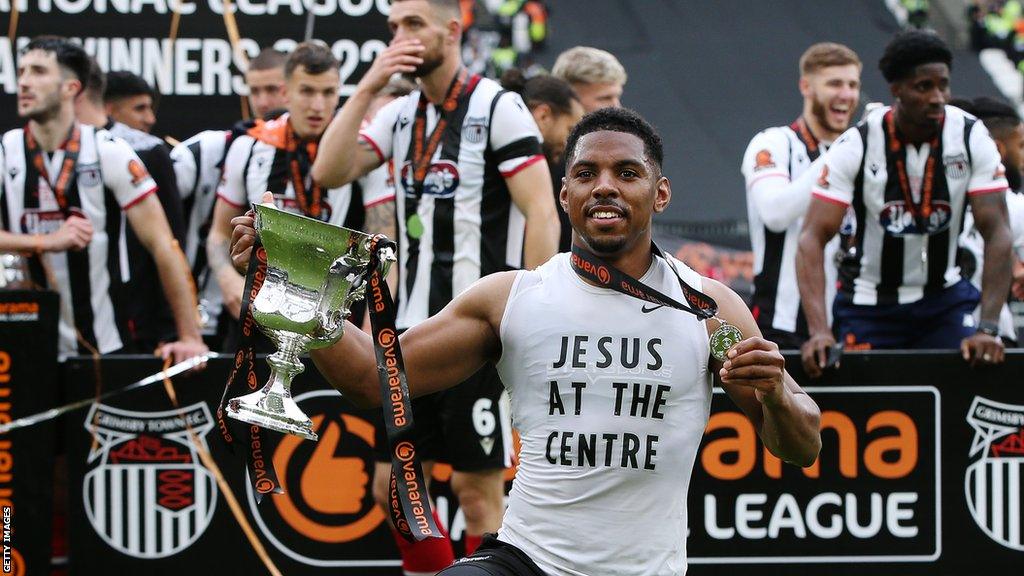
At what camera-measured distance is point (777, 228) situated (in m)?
7.42

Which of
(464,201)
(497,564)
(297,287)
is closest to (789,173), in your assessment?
(464,201)

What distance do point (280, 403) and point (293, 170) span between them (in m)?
3.74

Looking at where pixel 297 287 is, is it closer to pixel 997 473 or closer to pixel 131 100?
pixel 997 473

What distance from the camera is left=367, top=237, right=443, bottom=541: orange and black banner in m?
3.75

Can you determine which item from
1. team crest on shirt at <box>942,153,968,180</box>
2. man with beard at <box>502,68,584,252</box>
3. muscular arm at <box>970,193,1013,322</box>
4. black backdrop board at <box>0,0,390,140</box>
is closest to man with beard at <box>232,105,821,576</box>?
muscular arm at <box>970,193,1013,322</box>

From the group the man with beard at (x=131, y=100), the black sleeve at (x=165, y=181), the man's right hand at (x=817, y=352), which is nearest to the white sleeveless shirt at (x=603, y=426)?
the man's right hand at (x=817, y=352)

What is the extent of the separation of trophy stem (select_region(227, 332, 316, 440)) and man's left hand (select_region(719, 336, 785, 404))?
990 millimetres

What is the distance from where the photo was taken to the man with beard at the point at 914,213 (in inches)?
255

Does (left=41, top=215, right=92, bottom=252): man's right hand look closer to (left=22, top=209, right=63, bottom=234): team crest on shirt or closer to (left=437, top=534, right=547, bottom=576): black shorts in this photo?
Result: (left=22, top=209, right=63, bottom=234): team crest on shirt

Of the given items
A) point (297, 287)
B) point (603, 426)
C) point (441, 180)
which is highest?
point (441, 180)

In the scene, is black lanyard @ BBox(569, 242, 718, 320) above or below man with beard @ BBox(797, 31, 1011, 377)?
below

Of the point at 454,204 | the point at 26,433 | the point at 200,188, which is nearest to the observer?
the point at 454,204
